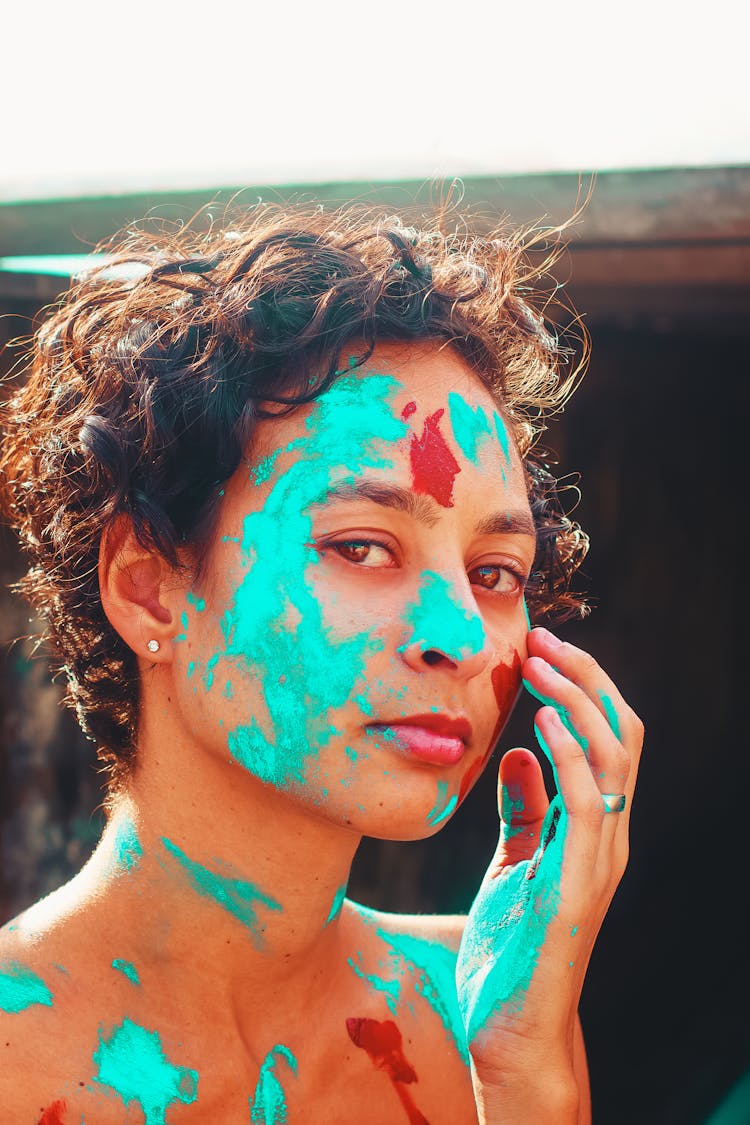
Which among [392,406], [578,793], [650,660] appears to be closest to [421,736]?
[578,793]

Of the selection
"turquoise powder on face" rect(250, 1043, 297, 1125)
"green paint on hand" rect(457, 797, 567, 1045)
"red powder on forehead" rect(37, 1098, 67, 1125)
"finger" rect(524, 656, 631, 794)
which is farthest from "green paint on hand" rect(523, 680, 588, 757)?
"red powder on forehead" rect(37, 1098, 67, 1125)

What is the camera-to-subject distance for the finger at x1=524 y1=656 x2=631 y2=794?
1.81 metres

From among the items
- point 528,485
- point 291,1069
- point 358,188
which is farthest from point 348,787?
point 358,188

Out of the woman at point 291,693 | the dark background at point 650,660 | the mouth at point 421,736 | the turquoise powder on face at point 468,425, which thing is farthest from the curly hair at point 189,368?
the dark background at point 650,660

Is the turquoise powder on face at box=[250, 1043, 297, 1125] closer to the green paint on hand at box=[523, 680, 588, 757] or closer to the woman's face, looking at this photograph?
the woman's face

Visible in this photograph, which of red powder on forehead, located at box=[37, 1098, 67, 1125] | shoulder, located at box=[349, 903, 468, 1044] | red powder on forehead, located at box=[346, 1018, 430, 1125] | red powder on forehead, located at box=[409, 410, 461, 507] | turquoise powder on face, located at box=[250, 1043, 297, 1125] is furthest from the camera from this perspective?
shoulder, located at box=[349, 903, 468, 1044]

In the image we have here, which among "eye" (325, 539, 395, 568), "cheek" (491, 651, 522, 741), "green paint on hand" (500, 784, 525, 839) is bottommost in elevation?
"green paint on hand" (500, 784, 525, 839)

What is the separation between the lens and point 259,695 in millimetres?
1650

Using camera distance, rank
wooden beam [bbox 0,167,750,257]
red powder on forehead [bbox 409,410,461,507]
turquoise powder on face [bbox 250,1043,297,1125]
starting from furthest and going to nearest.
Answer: wooden beam [bbox 0,167,750,257] → turquoise powder on face [bbox 250,1043,297,1125] → red powder on forehead [bbox 409,410,461,507]

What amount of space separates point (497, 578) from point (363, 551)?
30 centimetres

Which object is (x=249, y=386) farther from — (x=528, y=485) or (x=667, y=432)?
(x=667, y=432)

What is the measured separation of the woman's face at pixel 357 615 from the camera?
161cm

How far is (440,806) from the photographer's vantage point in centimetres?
165

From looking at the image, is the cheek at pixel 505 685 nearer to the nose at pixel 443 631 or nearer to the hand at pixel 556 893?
the hand at pixel 556 893
